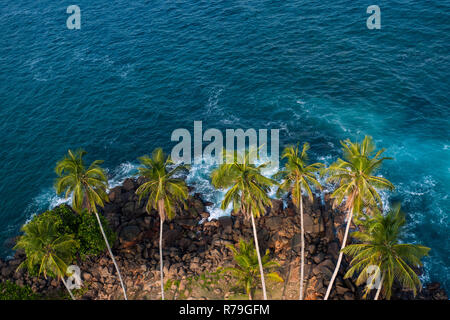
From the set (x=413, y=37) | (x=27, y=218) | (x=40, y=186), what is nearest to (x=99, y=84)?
(x=40, y=186)

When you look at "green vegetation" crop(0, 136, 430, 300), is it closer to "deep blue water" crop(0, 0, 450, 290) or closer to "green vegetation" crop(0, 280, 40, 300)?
"green vegetation" crop(0, 280, 40, 300)

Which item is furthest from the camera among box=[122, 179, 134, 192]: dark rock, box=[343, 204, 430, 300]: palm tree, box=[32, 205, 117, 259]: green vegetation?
box=[122, 179, 134, 192]: dark rock

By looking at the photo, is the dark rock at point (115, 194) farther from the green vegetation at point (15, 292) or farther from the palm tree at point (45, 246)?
the palm tree at point (45, 246)

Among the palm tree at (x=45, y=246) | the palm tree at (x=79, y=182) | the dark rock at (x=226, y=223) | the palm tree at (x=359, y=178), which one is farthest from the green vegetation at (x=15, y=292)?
the palm tree at (x=359, y=178)

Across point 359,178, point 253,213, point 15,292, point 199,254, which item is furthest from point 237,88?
point 15,292

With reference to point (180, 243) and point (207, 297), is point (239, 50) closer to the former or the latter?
point (180, 243)

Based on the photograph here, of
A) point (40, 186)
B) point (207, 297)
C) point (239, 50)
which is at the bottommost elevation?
point (207, 297)

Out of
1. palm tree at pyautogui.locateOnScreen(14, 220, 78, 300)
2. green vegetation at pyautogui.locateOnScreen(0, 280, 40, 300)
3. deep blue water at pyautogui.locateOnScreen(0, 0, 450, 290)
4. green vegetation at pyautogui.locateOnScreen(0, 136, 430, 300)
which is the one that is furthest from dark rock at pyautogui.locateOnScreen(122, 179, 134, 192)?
palm tree at pyautogui.locateOnScreen(14, 220, 78, 300)
